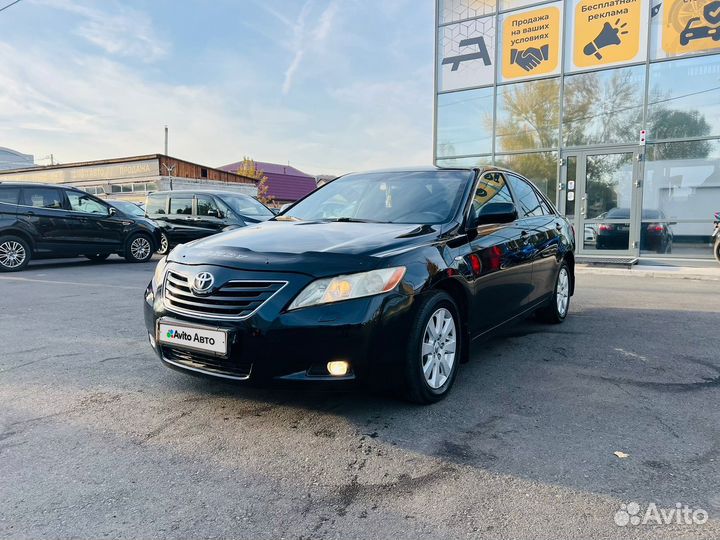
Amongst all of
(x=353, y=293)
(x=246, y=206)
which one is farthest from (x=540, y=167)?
(x=353, y=293)

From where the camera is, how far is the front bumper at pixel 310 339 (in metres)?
2.87

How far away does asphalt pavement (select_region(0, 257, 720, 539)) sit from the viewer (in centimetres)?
220

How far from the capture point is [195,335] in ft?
10.1

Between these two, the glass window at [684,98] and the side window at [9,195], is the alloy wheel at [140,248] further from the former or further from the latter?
the glass window at [684,98]

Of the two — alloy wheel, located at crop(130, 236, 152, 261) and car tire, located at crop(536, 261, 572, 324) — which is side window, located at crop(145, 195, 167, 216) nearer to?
alloy wheel, located at crop(130, 236, 152, 261)

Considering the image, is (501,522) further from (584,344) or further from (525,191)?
(525,191)

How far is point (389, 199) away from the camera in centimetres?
436

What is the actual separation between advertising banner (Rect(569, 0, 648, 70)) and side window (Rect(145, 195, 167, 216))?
11.1 metres

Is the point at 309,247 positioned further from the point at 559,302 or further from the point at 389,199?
the point at 559,302

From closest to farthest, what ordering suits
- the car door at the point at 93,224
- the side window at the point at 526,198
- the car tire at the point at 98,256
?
the side window at the point at 526,198 < the car door at the point at 93,224 < the car tire at the point at 98,256

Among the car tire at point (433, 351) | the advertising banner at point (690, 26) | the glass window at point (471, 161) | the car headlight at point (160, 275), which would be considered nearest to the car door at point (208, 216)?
the glass window at point (471, 161)

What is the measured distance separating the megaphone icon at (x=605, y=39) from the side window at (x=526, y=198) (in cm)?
1018

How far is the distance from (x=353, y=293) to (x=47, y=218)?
9907mm

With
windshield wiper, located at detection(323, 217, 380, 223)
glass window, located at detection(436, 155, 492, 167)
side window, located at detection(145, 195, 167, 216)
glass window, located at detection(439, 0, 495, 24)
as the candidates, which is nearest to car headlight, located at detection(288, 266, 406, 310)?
windshield wiper, located at detection(323, 217, 380, 223)
